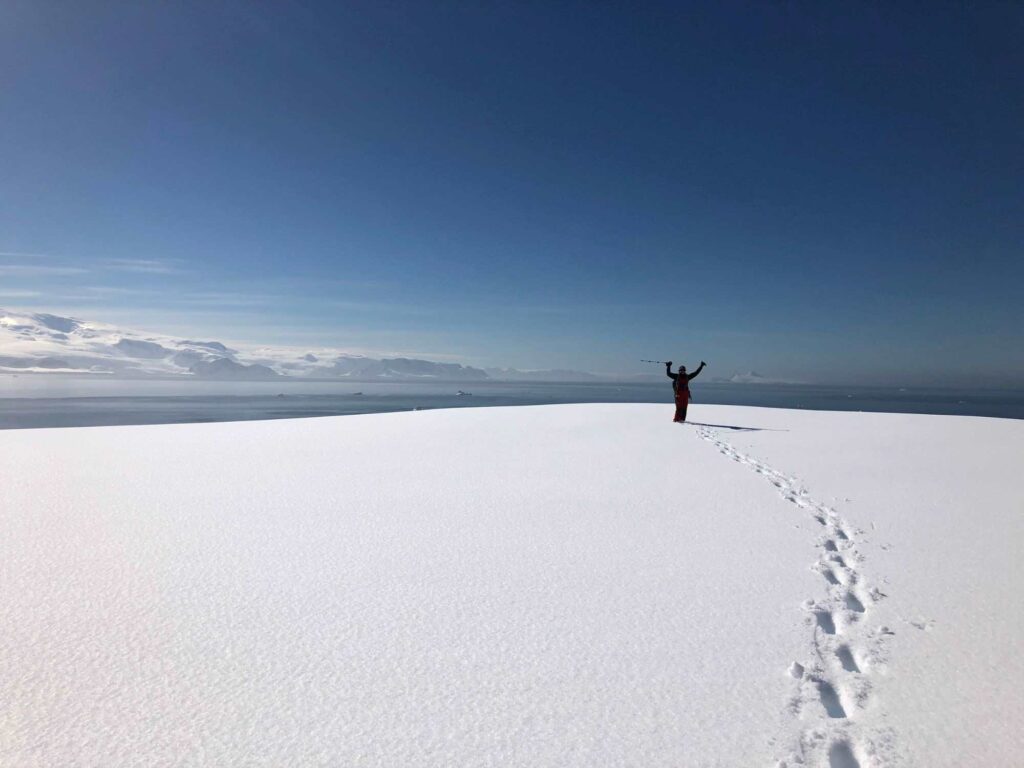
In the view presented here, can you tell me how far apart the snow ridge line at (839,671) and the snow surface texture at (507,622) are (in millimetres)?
14

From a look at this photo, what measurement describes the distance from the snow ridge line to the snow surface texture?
14mm

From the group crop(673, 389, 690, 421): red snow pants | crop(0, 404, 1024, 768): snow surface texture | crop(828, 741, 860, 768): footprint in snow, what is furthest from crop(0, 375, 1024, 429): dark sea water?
crop(828, 741, 860, 768): footprint in snow

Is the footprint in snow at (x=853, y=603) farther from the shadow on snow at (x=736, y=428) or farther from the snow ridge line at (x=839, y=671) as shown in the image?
the shadow on snow at (x=736, y=428)

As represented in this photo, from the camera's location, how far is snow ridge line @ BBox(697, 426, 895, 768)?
2.44 meters

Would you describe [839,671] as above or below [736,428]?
below

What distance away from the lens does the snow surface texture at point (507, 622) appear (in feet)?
8.18

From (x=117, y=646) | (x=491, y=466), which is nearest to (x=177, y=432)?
(x=491, y=466)

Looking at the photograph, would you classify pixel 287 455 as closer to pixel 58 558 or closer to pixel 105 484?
pixel 105 484

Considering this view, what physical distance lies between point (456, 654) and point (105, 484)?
6323 mm

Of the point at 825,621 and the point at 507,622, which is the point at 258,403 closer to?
the point at 507,622

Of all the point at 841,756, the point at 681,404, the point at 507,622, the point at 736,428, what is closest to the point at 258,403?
the point at 681,404

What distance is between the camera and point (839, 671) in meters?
3.04

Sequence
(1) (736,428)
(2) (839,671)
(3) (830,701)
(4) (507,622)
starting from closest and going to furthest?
(3) (830,701)
(2) (839,671)
(4) (507,622)
(1) (736,428)

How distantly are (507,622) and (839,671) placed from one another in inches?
67.0
